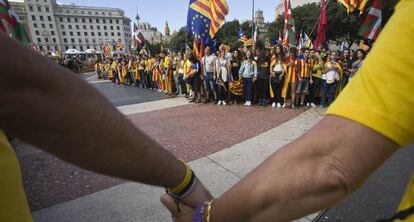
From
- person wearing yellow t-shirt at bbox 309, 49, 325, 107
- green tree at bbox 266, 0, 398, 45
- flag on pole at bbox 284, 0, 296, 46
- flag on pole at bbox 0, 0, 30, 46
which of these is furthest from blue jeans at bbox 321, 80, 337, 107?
green tree at bbox 266, 0, 398, 45

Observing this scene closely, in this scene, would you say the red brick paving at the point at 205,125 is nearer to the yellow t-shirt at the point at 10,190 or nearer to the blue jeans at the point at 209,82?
the blue jeans at the point at 209,82

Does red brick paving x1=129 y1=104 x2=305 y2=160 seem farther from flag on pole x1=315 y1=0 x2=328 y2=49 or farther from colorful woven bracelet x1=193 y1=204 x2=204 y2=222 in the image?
flag on pole x1=315 y1=0 x2=328 y2=49

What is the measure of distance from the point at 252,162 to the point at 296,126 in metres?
2.45

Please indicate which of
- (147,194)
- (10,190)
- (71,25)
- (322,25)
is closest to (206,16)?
(322,25)

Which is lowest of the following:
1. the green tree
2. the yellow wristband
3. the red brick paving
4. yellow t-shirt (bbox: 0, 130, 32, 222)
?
the red brick paving

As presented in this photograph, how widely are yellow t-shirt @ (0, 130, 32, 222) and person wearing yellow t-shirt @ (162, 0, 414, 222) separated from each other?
778 mm

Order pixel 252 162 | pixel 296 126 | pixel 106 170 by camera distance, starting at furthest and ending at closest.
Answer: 1. pixel 296 126
2. pixel 252 162
3. pixel 106 170

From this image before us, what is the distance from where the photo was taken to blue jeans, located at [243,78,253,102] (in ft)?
27.3

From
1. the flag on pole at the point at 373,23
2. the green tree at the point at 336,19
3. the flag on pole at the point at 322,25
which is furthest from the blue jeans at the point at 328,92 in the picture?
the green tree at the point at 336,19

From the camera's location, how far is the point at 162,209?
2805 millimetres

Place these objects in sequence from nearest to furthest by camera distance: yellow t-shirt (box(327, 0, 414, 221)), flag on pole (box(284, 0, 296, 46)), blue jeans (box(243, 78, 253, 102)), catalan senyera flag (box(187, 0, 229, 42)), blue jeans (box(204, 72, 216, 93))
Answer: yellow t-shirt (box(327, 0, 414, 221)) → catalan senyera flag (box(187, 0, 229, 42)) → blue jeans (box(243, 78, 253, 102)) → blue jeans (box(204, 72, 216, 93)) → flag on pole (box(284, 0, 296, 46))

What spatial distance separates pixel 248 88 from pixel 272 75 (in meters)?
0.90

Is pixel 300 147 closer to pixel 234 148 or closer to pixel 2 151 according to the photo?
pixel 2 151

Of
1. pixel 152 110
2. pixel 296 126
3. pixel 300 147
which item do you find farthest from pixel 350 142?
pixel 152 110
